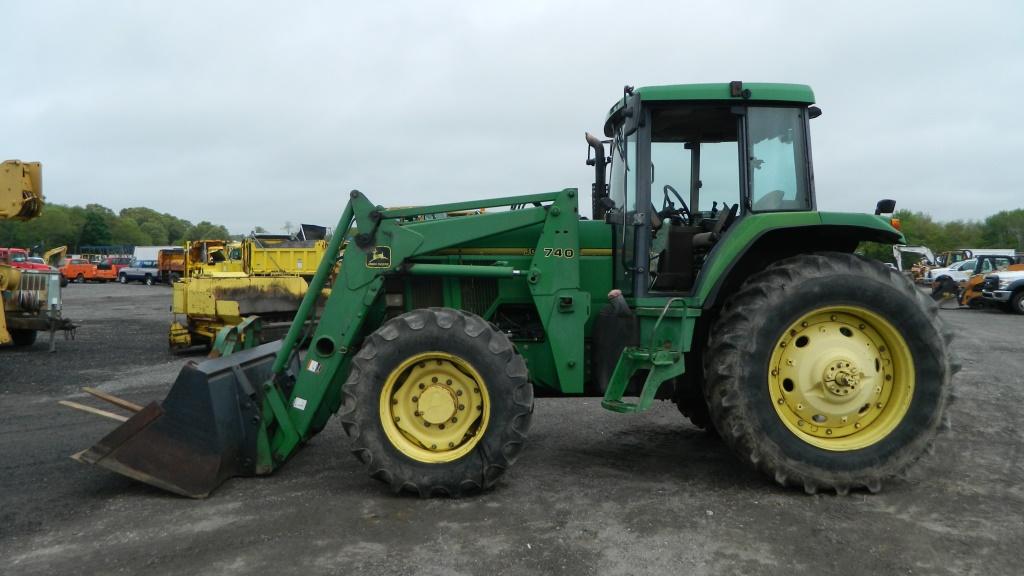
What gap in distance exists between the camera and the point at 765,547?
376 cm

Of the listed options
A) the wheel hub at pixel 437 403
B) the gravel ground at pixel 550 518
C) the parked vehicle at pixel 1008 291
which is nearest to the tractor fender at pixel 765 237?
Answer: the gravel ground at pixel 550 518

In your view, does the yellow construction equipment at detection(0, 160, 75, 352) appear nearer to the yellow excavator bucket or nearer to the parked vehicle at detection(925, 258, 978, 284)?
the yellow excavator bucket

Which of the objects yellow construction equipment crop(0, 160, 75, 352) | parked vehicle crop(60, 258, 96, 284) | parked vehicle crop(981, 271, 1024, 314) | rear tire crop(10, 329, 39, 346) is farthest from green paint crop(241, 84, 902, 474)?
parked vehicle crop(60, 258, 96, 284)

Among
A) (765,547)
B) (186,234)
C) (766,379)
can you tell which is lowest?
(765,547)

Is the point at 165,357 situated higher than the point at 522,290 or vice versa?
the point at 522,290

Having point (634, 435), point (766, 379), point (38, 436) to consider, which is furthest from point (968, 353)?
point (38, 436)

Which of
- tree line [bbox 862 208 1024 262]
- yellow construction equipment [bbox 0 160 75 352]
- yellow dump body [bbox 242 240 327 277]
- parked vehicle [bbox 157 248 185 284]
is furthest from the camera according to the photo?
tree line [bbox 862 208 1024 262]

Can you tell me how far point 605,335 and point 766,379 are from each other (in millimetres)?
1111

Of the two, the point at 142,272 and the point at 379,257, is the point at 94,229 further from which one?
the point at 379,257

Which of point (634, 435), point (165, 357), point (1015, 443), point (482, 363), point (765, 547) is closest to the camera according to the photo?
point (765, 547)

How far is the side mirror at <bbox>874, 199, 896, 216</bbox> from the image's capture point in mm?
4906

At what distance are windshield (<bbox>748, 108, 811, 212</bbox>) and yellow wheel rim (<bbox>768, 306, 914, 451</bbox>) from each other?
2.73 ft

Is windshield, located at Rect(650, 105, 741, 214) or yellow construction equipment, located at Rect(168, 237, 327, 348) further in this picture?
yellow construction equipment, located at Rect(168, 237, 327, 348)

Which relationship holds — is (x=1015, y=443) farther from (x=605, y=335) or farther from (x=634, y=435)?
(x=605, y=335)
